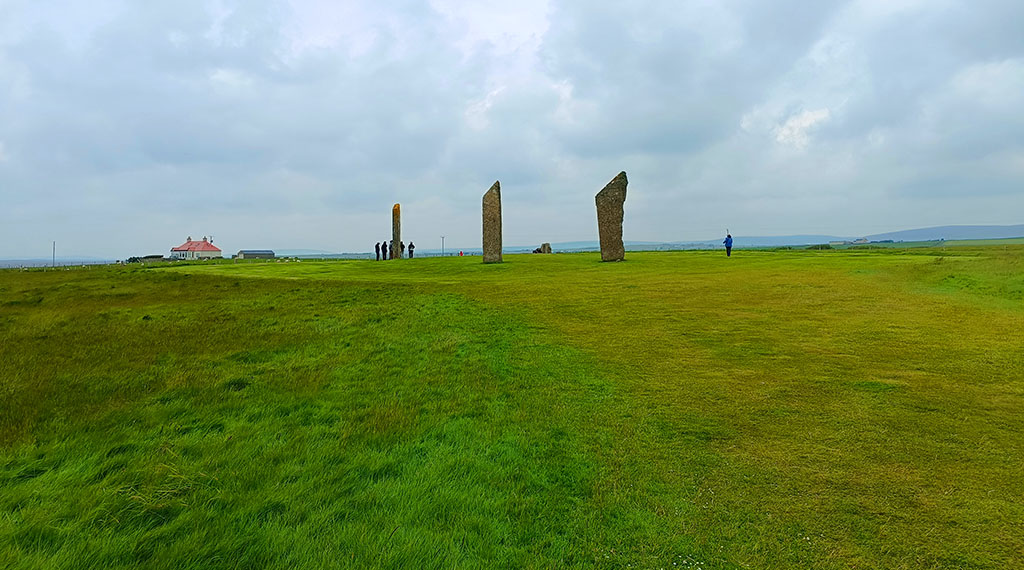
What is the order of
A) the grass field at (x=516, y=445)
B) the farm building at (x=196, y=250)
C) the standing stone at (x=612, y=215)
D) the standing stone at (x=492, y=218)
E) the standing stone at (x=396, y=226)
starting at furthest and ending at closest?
the farm building at (x=196, y=250) < the standing stone at (x=396, y=226) < the standing stone at (x=492, y=218) < the standing stone at (x=612, y=215) < the grass field at (x=516, y=445)

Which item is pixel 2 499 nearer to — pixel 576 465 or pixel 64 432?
pixel 64 432

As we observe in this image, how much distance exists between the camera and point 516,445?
403cm

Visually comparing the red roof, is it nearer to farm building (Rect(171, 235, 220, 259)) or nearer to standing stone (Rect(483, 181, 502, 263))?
farm building (Rect(171, 235, 220, 259))

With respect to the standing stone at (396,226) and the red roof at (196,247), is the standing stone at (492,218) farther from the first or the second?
the red roof at (196,247)

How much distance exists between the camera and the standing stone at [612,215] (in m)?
24.2

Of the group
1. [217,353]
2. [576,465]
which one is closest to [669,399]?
[576,465]

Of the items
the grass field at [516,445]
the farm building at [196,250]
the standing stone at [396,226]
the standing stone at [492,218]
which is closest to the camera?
the grass field at [516,445]

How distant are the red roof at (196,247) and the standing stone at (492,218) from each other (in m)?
85.4

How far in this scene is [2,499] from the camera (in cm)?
288

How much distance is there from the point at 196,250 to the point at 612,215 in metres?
91.6

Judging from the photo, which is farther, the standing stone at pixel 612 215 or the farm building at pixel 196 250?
the farm building at pixel 196 250

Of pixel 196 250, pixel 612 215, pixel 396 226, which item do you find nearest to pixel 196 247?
pixel 196 250

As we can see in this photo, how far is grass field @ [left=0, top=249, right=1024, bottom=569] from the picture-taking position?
8.72 ft

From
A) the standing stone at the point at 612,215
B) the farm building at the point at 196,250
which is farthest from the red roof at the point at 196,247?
the standing stone at the point at 612,215
